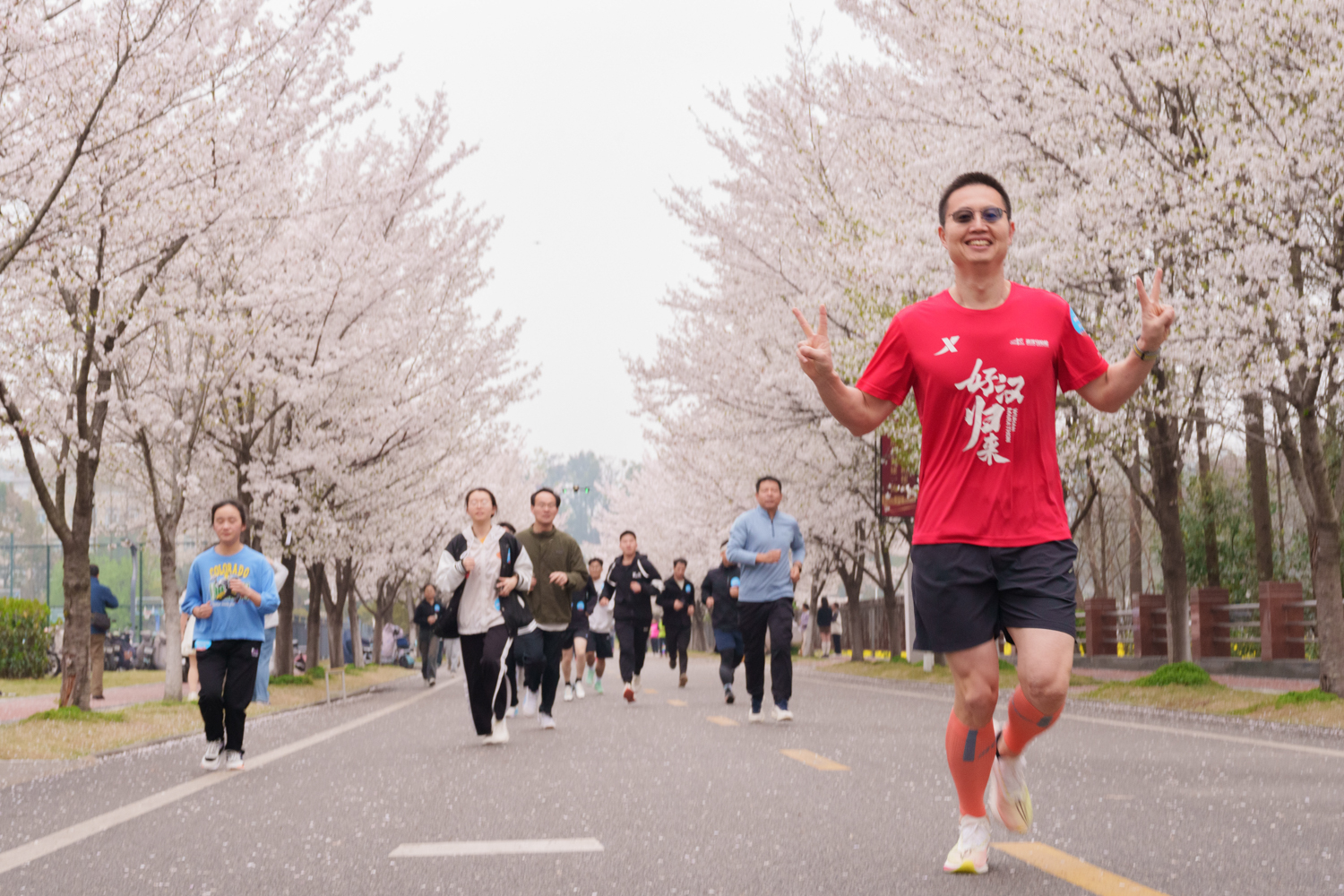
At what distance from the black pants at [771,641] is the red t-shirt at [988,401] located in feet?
24.6

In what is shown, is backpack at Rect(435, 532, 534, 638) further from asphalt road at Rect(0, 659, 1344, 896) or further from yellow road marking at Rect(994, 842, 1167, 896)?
yellow road marking at Rect(994, 842, 1167, 896)

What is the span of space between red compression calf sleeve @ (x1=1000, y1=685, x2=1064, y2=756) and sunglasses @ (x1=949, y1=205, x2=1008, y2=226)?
1.52 m

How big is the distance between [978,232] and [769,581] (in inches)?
310

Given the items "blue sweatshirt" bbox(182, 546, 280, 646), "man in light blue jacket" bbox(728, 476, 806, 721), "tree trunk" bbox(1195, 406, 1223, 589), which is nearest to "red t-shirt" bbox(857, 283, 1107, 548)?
"blue sweatshirt" bbox(182, 546, 280, 646)

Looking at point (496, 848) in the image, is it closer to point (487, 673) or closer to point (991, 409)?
point (991, 409)

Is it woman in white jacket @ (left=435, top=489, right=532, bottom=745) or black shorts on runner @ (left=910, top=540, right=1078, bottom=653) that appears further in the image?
woman in white jacket @ (left=435, top=489, right=532, bottom=745)

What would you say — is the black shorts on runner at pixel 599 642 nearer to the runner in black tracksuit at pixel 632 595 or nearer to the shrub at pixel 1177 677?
the runner in black tracksuit at pixel 632 595

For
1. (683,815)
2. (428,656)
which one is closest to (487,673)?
(683,815)

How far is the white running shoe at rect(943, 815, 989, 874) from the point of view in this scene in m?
5.04

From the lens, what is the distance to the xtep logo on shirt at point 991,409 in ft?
15.8

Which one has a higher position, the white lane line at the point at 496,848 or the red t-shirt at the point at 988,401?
the red t-shirt at the point at 988,401

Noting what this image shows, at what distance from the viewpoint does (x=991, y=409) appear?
16.0 ft

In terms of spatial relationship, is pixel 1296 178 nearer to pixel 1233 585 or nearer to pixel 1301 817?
pixel 1301 817

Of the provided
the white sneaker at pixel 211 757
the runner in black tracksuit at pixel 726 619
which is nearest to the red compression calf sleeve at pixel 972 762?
the white sneaker at pixel 211 757
